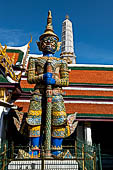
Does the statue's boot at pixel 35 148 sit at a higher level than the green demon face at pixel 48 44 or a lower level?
lower

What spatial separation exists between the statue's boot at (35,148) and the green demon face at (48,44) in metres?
3.20

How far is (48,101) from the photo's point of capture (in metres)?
5.35

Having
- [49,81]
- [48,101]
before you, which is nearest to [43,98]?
[48,101]

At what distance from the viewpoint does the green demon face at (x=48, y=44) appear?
593cm

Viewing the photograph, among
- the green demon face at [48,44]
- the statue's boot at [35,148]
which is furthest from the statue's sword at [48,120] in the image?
the green demon face at [48,44]

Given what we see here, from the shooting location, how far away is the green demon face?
5930 mm

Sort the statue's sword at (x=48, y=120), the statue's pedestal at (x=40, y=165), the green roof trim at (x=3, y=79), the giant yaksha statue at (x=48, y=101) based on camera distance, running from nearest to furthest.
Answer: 1. the statue's pedestal at (x=40, y=165)
2. the statue's sword at (x=48, y=120)
3. the giant yaksha statue at (x=48, y=101)
4. the green roof trim at (x=3, y=79)

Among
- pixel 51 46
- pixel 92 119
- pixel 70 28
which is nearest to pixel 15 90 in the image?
pixel 51 46

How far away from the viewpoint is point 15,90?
7.55 metres

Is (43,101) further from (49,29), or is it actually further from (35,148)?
(49,29)

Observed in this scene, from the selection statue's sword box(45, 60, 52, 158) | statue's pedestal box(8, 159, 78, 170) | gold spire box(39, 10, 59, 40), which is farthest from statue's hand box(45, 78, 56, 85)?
statue's pedestal box(8, 159, 78, 170)

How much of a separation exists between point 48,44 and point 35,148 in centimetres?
367

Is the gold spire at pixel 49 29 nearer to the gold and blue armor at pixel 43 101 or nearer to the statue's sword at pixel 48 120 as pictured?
the gold and blue armor at pixel 43 101

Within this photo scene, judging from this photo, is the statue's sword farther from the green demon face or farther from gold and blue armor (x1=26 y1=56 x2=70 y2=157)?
the green demon face
